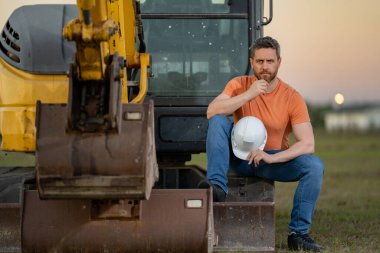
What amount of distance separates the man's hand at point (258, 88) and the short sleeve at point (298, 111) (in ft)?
1.32

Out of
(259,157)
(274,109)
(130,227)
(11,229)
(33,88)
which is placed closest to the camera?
(130,227)

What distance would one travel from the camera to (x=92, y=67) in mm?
7609

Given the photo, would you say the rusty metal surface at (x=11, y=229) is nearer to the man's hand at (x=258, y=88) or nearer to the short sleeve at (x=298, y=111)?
the man's hand at (x=258, y=88)

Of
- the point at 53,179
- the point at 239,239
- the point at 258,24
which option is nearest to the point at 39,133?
the point at 53,179

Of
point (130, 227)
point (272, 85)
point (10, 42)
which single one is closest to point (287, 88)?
point (272, 85)

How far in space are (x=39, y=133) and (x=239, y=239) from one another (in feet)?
5.72

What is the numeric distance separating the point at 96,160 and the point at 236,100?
1534 mm

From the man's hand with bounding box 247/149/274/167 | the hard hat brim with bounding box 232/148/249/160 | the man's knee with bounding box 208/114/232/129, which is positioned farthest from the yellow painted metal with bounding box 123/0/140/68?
the man's hand with bounding box 247/149/274/167

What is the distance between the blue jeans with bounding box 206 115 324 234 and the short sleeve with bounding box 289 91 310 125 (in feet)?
0.93

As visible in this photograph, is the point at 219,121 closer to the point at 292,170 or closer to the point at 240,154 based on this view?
the point at 240,154

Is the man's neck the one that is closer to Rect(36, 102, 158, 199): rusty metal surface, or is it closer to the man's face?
the man's face

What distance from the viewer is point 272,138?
9.00m

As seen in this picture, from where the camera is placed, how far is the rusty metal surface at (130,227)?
26.5 feet

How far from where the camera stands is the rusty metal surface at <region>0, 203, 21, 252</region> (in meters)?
8.43
